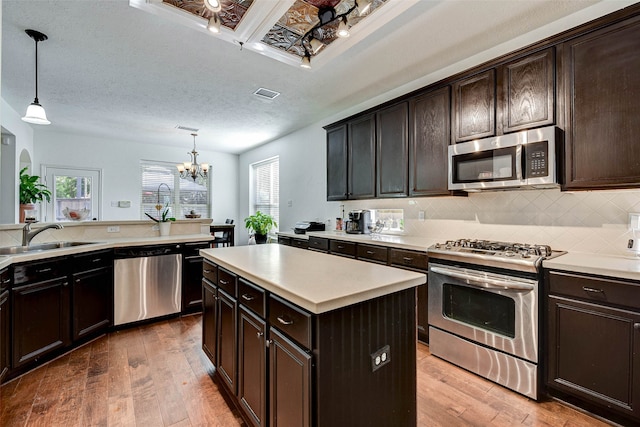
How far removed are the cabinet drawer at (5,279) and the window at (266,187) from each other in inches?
168

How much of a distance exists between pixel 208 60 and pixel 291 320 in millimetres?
2775

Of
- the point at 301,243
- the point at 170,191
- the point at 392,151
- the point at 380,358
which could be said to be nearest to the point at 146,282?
the point at 301,243

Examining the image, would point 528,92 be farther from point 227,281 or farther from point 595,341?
point 227,281

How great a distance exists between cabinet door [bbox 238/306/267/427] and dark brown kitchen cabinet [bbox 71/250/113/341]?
1954 mm

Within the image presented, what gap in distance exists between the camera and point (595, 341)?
1.77 meters

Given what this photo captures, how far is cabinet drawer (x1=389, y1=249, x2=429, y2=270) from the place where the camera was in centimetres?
266

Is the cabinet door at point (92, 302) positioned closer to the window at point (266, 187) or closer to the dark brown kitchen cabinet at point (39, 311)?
the dark brown kitchen cabinet at point (39, 311)

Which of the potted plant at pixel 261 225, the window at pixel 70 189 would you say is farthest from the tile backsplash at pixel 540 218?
the window at pixel 70 189

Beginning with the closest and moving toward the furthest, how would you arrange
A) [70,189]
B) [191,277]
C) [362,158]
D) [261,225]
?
[191,277]
[362,158]
[70,189]
[261,225]

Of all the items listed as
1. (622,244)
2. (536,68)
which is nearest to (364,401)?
(622,244)

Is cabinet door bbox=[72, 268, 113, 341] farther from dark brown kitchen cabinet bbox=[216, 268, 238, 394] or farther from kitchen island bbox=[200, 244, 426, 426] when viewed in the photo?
kitchen island bbox=[200, 244, 426, 426]

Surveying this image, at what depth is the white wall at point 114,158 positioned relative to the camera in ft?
18.3

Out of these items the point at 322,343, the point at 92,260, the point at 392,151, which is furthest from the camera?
the point at 392,151

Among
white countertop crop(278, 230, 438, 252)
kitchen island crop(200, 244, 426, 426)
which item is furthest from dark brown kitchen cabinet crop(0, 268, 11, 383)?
white countertop crop(278, 230, 438, 252)
